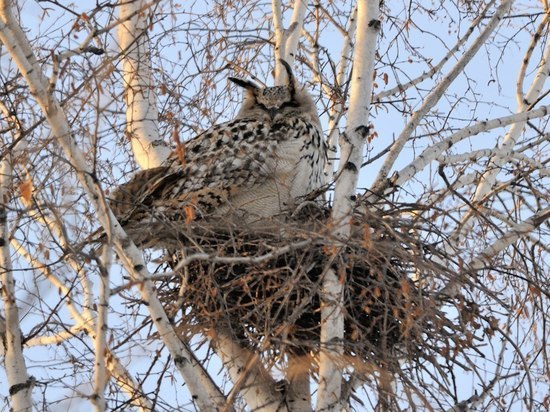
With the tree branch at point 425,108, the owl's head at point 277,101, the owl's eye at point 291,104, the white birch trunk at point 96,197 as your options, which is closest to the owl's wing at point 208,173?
the owl's head at point 277,101

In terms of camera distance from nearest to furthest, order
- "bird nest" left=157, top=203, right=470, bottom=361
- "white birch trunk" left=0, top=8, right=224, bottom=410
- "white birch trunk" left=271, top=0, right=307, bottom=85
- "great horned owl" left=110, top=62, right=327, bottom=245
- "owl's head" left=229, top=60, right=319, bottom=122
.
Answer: "white birch trunk" left=0, top=8, right=224, bottom=410, "bird nest" left=157, top=203, right=470, bottom=361, "great horned owl" left=110, top=62, right=327, bottom=245, "owl's head" left=229, top=60, right=319, bottom=122, "white birch trunk" left=271, top=0, right=307, bottom=85

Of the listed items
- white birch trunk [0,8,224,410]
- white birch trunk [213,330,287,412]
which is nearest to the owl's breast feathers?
white birch trunk [213,330,287,412]

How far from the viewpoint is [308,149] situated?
574 centimetres

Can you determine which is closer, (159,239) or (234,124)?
(159,239)

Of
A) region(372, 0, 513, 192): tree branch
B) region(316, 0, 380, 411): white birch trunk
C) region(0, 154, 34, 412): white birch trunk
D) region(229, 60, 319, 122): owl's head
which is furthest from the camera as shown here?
region(229, 60, 319, 122): owl's head

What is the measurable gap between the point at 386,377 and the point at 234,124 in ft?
6.43

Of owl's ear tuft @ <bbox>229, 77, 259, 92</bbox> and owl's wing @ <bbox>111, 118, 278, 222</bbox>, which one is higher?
owl's ear tuft @ <bbox>229, 77, 259, 92</bbox>

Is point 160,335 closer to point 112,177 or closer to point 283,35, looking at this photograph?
point 112,177

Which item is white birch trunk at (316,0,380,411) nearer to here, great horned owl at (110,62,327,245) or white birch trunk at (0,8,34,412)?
great horned owl at (110,62,327,245)

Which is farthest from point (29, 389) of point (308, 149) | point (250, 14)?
point (250, 14)

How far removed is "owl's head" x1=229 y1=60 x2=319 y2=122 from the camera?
19.8 feet

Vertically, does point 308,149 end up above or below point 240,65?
below

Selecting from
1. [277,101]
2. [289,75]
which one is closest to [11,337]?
[277,101]

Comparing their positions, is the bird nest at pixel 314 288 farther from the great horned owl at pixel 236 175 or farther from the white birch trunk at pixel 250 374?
the great horned owl at pixel 236 175
